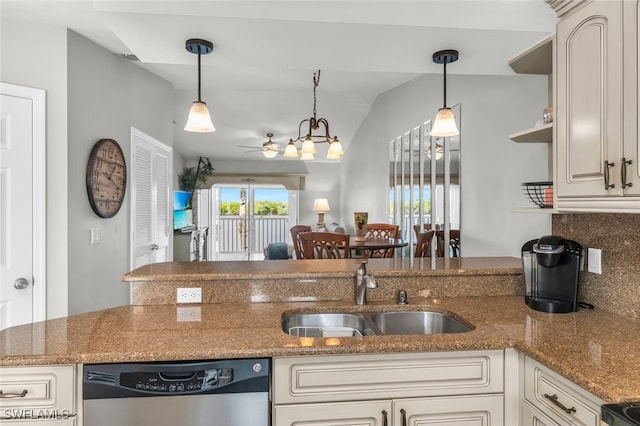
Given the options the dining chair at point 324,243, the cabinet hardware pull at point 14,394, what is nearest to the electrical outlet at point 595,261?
the dining chair at point 324,243

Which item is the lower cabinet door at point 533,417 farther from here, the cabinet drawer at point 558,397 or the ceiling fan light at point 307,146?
the ceiling fan light at point 307,146

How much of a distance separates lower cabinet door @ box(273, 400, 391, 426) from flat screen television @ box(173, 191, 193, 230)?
640cm

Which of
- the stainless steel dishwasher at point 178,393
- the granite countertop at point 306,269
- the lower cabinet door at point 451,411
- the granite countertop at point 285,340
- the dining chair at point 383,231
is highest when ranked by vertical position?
the dining chair at point 383,231

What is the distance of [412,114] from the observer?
4.89 m

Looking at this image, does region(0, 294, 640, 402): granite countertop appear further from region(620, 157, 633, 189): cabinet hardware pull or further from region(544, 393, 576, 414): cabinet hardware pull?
region(620, 157, 633, 189): cabinet hardware pull

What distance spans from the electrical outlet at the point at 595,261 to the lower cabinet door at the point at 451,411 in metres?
0.84

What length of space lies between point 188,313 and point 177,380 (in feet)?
1.69

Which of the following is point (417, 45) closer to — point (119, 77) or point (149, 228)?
point (119, 77)

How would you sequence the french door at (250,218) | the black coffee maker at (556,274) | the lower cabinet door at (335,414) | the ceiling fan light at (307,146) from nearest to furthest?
the lower cabinet door at (335,414)
the black coffee maker at (556,274)
the ceiling fan light at (307,146)
the french door at (250,218)

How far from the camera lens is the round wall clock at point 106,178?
117 inches

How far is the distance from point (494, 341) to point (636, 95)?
38.1 inches

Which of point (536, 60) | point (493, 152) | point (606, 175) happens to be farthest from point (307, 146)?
point (606, 175)

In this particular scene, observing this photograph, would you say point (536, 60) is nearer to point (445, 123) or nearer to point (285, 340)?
point (445, 123)

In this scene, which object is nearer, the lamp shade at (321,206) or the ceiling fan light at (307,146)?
the ceiling fan light at (307,146)
